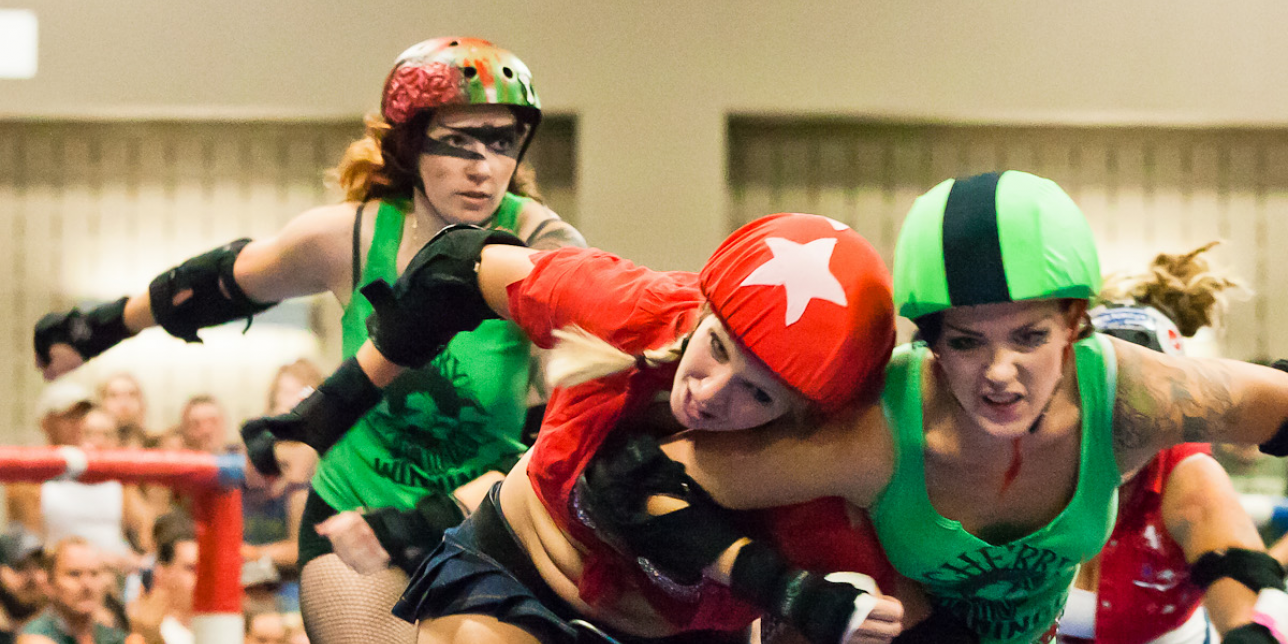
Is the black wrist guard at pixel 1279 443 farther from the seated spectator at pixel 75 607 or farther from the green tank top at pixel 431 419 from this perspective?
the seated spectator at pixel 75 607

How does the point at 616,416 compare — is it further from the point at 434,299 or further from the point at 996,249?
the point at 996,249

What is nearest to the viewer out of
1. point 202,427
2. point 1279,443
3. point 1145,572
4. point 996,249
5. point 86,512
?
point 996,249

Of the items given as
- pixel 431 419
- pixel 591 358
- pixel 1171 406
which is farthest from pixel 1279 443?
pixel 431 419

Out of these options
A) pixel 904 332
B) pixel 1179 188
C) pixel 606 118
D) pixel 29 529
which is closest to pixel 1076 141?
pixel 1179 188

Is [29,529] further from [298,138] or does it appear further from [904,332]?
[904,332]

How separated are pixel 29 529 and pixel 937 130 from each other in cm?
458

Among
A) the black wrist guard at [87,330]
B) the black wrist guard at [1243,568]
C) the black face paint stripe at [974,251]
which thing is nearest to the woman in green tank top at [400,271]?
the black wrist guard at [87,330]

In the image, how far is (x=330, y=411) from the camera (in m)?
2.08

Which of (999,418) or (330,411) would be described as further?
(330,411)

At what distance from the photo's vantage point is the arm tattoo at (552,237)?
2.44 m

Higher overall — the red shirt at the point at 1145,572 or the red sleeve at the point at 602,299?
the red sleeve at the point at 602,299

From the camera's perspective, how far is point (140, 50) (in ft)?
20.9

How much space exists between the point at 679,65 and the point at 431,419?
4.18 metres

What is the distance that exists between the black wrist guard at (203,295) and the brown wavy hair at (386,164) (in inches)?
10.6
